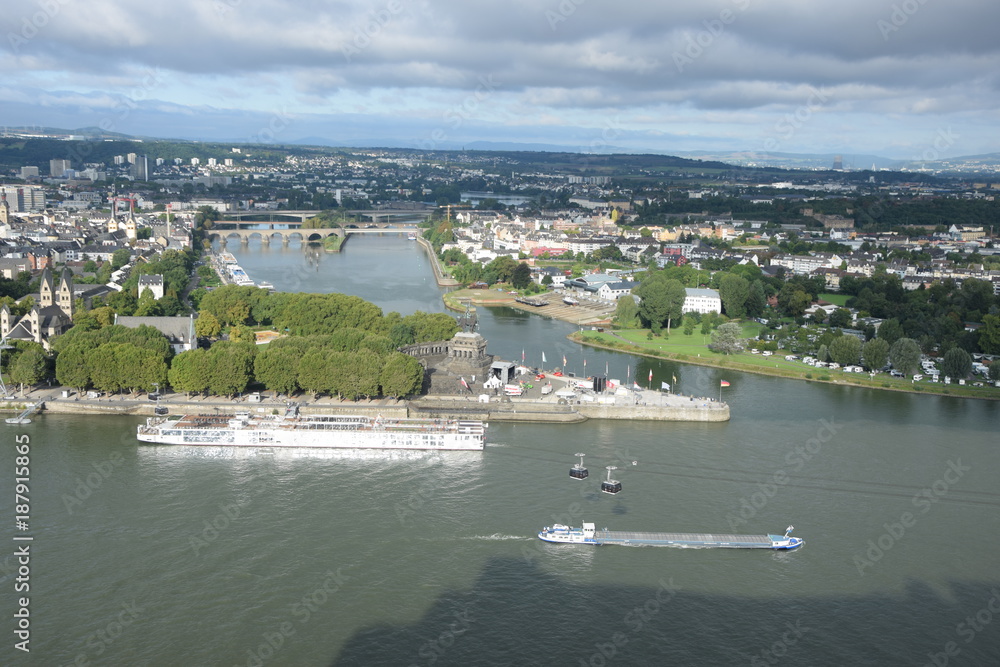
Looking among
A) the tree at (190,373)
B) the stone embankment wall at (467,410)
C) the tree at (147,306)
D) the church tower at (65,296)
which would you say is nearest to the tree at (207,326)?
the tree at (147,306)

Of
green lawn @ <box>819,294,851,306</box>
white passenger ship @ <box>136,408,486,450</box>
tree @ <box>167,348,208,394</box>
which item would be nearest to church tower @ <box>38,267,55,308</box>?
tree @ <box>167,348,208,394</box>

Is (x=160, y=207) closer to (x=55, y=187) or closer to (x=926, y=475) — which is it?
(x=55, y=187)

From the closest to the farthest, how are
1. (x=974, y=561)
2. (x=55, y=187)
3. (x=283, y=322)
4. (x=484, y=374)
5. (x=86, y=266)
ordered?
(x=974, y=561)
(x=484, y=374)
(x=283, y=322)
(x=86, y=266)
(x=55, y=187)

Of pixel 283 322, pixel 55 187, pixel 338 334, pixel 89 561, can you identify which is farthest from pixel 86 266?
pixel 55 187

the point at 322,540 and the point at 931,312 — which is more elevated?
the point at 931,312

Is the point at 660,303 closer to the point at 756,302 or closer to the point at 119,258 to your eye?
the point at 756,302

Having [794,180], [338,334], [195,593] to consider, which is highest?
[794,180]

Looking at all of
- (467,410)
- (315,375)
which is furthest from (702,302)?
(315,375)

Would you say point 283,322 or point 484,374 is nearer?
point 484,374
